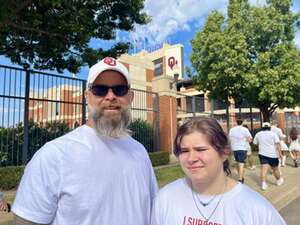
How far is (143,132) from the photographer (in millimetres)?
17375

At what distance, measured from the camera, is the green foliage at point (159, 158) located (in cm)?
1627

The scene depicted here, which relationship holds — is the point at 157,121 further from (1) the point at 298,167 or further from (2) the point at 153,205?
(2) the point at 153,205

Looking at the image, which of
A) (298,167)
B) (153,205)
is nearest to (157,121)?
(298,167)

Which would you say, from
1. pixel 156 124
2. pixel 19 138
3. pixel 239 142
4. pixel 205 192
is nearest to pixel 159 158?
pixel 156 124

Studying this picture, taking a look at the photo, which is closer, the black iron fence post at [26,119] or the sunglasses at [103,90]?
the sunglasses at [103,90]

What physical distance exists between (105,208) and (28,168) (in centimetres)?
47

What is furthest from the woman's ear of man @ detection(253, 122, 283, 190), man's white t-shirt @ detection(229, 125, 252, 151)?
man's white t-shirt @ detection(229, 125, 252, 151)

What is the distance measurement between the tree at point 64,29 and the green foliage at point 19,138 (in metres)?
2.01

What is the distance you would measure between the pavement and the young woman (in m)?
5.01

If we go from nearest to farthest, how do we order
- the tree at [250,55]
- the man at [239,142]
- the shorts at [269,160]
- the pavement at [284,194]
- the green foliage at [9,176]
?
1. the pavement at [284,194]
2. the green foliage at [9,176]
3. the shorts at [269,160]
4. the man at [239,142]
5. the tree at [250,55]

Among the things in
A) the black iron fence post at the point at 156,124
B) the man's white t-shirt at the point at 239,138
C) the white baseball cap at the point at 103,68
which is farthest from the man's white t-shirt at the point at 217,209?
the black iron fence post at the point at 156,124

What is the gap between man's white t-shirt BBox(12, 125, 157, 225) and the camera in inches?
76.7

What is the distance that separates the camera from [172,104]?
68.7ft

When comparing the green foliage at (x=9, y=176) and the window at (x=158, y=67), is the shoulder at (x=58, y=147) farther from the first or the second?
the window at (x=158, y=67)
